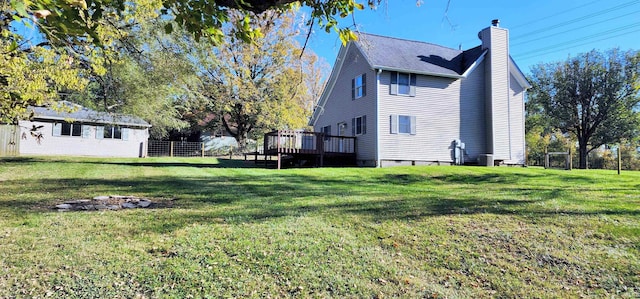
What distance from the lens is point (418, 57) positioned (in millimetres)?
18031

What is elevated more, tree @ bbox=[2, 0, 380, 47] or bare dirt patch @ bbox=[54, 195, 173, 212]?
tree @ bbox=[2, 0, 380, 47]

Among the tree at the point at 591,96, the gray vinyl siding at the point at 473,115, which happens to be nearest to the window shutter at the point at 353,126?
the gray vinyl siding at the point at 473,115

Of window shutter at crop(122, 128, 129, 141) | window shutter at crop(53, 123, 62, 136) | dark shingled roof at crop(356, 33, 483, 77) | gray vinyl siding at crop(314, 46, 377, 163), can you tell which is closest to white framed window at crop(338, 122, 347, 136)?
gray vinyl siding at crop(314, 46, 377, 163)

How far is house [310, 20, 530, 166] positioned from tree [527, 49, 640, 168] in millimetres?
12976

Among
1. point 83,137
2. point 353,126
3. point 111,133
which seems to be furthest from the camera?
point 111,133

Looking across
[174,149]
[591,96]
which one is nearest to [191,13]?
[174,149]

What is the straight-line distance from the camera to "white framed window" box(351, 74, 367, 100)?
17406 mm

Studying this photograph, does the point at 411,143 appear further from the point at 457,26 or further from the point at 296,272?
the point at 296,272

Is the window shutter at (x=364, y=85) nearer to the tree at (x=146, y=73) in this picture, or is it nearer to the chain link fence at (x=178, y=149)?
the tree at (x=146, y=73)

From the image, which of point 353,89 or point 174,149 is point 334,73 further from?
point 174,149

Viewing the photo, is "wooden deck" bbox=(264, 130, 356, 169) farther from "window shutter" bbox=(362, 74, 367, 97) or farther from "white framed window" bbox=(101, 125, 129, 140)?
"white framed window" bbox=(101, 125, 129, 140)

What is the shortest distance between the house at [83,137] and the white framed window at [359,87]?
40.9 feet

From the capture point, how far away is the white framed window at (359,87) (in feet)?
57.1

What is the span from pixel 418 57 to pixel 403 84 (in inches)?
84.5
